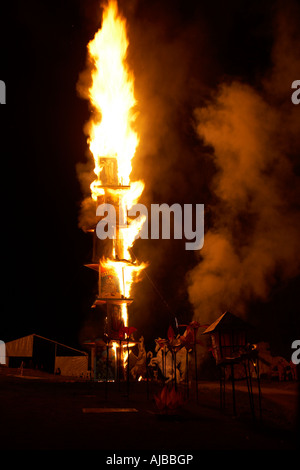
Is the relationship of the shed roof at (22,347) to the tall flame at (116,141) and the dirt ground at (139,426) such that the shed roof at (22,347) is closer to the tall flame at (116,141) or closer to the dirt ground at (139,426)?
the tall flame at (116,141)

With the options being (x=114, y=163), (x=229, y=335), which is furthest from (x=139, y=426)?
(x=114, y=163)

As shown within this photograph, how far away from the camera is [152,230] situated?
36.2m

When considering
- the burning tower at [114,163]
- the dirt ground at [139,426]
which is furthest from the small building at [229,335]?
the burning tower at [114,163]

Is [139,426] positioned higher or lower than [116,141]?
lower

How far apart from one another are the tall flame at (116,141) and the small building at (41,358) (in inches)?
300

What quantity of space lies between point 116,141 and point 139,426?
27.2 meters

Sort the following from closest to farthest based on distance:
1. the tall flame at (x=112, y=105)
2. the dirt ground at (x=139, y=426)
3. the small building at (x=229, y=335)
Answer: the dirt ground at (x=139, y=426) < the small building at (x=229, y=335) < the tall flame at (x=112, y=105)

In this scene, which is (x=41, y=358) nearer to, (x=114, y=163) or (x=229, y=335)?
(x=114, y=163)

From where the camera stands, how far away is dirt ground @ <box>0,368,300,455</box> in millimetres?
6344

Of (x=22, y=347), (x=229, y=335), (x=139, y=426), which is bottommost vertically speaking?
(x=139, y=426)

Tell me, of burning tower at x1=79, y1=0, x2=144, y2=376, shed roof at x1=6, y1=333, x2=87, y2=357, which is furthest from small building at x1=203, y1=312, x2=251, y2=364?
shed roof at x1=6, y1=333, x2=87, y2=357

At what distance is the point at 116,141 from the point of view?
32938 mm

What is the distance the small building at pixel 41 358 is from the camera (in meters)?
34.4
